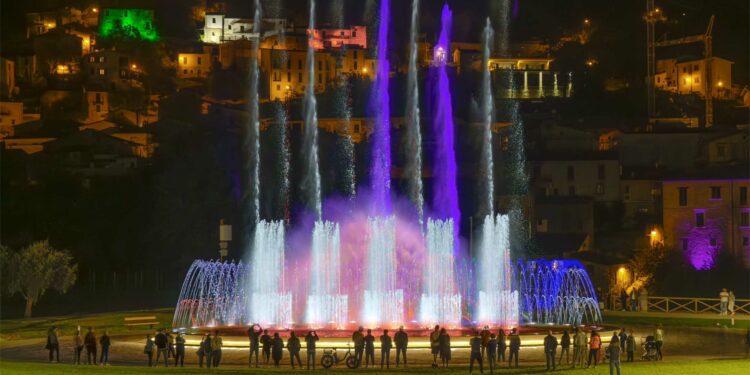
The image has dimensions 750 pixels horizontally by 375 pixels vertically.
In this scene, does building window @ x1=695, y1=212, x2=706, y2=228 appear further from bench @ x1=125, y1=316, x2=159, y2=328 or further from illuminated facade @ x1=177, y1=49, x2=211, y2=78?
illuminated facade @ x1=177, y1=49, x2=211, y2=78

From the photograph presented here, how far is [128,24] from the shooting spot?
151m

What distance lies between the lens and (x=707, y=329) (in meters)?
40.4

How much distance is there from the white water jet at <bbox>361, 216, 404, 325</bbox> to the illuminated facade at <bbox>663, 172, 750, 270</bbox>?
2955 cm

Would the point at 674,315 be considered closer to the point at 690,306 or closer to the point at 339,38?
the point at 690,306

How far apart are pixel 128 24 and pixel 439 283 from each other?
115 metres

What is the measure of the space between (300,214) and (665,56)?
2832 inches

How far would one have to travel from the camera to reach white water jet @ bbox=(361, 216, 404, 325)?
41.4 meters

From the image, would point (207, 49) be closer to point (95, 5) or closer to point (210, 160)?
point (95, 5)

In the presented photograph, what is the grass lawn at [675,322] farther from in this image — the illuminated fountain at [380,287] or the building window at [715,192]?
the building window at [715,192]

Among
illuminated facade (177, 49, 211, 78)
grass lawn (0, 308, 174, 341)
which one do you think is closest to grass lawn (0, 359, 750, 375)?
grass lawn (0, 308, 174, 341)

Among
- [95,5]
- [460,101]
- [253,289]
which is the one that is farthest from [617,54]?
[253,289]

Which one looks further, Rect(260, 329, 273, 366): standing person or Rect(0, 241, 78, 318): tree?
Rect(0, 241, 78, 318): tree

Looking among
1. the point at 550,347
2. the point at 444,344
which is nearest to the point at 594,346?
the point at 550,347

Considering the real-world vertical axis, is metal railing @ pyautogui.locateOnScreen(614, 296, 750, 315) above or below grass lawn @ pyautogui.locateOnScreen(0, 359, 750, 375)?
below
